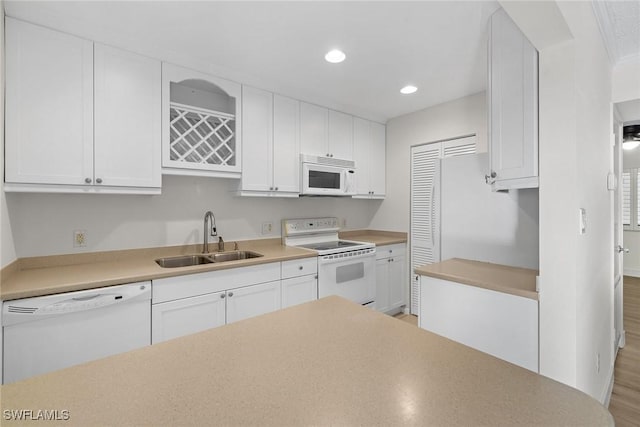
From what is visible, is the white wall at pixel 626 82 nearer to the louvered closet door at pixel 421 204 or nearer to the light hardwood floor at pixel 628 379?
the louvered closet door at pixel 421 204

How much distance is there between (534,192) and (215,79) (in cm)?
253

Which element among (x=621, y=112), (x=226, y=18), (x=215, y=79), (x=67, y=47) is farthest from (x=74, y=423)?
(x=621, y=112)

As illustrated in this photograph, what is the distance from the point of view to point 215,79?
2416 millimetres

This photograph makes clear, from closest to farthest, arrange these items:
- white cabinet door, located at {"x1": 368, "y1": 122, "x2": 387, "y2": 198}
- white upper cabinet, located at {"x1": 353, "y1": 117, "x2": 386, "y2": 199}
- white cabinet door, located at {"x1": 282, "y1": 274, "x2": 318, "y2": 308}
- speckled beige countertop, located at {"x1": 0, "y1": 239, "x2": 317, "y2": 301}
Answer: speckled beige countertop, located at {"x1": 0, "y1": 239, "x2": 317, "y2": 301} < white cabinet door, located at {"x1": 282, "y1": 274, "x2": 318, "y2": 308} < white upper cabinet, located at {"x1": 353, "y1": 117, "x2": 386, "y2": 199} < white cabinet door, located at {"x1": 368, "y1": 122, "x2": 387, "y2": 198}

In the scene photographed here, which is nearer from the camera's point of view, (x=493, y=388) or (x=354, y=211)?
(x=493, y=388)

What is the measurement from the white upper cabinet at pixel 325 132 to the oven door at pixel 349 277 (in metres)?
1.18

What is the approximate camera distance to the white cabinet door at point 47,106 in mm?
1654

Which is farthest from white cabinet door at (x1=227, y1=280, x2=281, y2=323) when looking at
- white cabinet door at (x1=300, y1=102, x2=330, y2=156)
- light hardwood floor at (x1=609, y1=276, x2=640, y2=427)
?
light hardwood floor at (x1=609, y1=276, x2=640, y2=427)

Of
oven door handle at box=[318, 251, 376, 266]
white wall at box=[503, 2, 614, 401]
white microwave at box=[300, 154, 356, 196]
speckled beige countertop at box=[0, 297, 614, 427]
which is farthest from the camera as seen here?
white microwave at box=[300, 154, 356, 196]

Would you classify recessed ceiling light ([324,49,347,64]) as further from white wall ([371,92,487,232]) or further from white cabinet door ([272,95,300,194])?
white wall ([371,92,487,232])

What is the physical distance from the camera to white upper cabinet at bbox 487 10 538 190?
1.40 m

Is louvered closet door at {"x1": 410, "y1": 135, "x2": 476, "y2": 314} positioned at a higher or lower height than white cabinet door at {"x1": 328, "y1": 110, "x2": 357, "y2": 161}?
lower

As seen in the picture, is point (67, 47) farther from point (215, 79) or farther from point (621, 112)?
point (621, 112)

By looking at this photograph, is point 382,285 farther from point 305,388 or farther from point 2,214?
point 2,214
